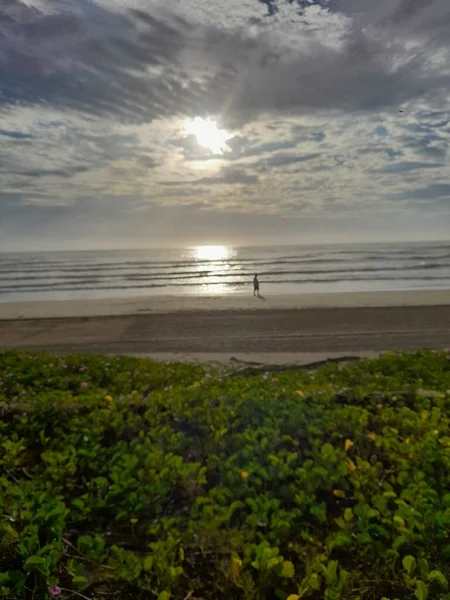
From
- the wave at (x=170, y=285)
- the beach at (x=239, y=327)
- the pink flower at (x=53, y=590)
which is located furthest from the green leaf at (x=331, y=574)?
the wave at (x=170, y=285)

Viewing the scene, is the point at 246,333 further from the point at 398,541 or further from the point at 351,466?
the point at 398,541

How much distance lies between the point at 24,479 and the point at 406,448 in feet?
11.0

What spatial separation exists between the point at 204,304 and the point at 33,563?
22.6m

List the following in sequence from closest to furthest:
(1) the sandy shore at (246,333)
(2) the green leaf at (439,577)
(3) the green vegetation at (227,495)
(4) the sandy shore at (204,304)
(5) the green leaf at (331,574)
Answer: (2) the green leaf at (439,577) → (5) the green leaf at (331,574) → (3) the green vegetation at (227,495) → (1) the sandy shore at (246,333) → (4) the sandy shore at (204,304)

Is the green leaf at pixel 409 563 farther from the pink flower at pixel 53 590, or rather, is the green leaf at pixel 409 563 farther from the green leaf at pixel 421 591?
the pink flower at pixel 53 590

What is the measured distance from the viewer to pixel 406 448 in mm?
4219

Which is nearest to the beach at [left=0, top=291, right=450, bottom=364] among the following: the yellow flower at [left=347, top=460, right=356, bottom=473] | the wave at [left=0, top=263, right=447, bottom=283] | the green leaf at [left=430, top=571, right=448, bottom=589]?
the yellow flower at [left=347, top=460, right=356, bottom=473]

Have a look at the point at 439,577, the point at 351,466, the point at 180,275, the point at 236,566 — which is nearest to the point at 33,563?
the point at 236,566

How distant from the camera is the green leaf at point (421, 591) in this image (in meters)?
2.49

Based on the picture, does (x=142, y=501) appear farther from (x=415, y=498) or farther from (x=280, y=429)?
(x=415, y=498)

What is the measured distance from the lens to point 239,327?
58.8ft

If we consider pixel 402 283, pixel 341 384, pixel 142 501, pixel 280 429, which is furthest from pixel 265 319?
pixel 402 283

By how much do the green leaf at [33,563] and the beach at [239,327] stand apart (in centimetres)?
1033

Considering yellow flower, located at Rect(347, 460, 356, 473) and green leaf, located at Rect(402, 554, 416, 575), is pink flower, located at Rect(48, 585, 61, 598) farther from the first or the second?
yellow flower, located at Rect(347, 460, 356, 473)
